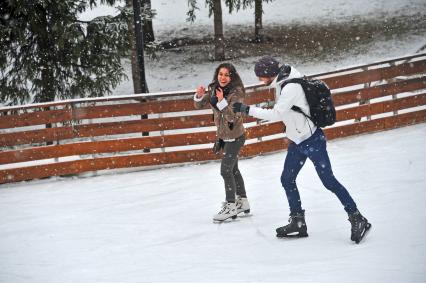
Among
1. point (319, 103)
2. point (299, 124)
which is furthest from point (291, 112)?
point (319, 103)

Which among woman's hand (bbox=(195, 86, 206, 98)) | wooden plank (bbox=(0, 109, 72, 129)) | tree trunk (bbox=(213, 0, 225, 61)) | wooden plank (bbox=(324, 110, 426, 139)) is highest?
tree trunk (bbox=(213, 0, 225, 61))

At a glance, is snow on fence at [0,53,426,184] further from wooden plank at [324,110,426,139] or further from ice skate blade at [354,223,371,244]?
ice skate blade at [354,223,371,244]

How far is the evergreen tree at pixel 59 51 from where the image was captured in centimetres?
1338

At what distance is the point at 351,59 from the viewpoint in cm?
2198

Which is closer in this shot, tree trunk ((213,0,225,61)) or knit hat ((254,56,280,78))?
knit hat ((254,56,280,78))

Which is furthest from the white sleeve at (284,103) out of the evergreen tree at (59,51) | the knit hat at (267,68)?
the evergreen tree at (59,51)

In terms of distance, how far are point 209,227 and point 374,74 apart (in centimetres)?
563

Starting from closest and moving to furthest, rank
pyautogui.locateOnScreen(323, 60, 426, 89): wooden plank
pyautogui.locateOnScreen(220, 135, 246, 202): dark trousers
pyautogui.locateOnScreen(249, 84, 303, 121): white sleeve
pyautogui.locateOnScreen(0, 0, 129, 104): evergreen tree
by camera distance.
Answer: pyautogui.locateOnScreen(249, 84, 303, 121): white sleeve < pyautogui.locateOnScreen(220, 135, 246, 202): dark trousers < pyautogui.locateOnScreen(323, 60, 426, 89): wooden plank < pyautogui.locateOnScreen(0, 0, 129, 104): evergreen tree

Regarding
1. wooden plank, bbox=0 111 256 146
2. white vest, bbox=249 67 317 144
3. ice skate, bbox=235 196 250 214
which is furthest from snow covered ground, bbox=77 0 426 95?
white vest, bbox=249 67 317 144

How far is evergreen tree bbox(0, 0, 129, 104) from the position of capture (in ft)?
43.9

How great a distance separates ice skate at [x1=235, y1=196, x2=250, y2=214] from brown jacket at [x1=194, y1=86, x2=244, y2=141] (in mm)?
837

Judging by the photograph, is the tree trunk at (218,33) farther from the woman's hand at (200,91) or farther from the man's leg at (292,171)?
the man's leg at (292,171)

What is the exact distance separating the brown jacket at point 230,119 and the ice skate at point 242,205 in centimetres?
84

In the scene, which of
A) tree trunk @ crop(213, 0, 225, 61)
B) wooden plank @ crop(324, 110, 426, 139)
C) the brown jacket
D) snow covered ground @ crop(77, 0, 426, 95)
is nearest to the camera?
the brown jacket
